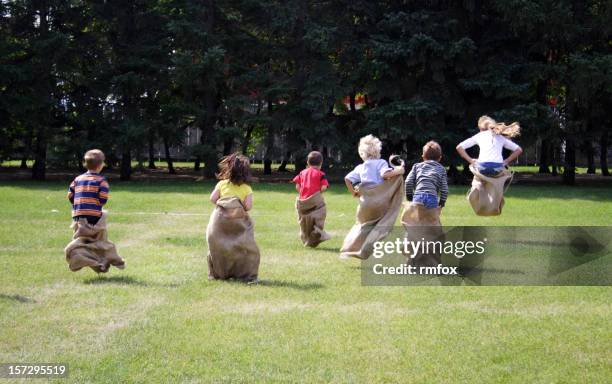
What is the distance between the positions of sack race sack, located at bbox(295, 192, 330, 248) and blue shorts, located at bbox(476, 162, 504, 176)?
2.89m

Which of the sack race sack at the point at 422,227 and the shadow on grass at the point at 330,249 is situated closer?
the sack race sack at the point at 422,227

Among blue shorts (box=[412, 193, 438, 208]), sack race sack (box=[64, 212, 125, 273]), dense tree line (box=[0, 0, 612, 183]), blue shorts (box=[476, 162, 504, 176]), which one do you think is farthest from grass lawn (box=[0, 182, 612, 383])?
dense tree line (box=[0, 0, 612, 183])

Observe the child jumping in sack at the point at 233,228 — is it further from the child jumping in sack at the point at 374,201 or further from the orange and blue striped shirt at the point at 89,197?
the child jumping in sack at the point at 374,201

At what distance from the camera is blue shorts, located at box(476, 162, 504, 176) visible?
12930 mm

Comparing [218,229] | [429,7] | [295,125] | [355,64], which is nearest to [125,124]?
[295,125]

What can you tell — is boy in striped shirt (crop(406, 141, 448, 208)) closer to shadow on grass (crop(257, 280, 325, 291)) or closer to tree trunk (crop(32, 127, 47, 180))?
shadow on grass (crop(257, 280, 325, 291))

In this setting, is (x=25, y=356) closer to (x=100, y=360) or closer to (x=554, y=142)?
(x=100, y=360)

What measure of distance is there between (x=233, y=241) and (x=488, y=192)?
16.8 feet

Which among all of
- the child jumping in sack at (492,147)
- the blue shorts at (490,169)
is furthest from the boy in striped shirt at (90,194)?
the blue shorts at (490,169)

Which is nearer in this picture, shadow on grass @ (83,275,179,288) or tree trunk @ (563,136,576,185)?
shadow on grass @ (83,275,179,288)

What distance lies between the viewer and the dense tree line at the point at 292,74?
30969 mm

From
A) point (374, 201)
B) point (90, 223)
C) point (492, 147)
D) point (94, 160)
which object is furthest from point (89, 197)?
point (492, 147)

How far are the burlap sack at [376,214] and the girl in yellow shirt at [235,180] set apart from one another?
209cm

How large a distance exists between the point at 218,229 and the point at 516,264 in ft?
15.4
